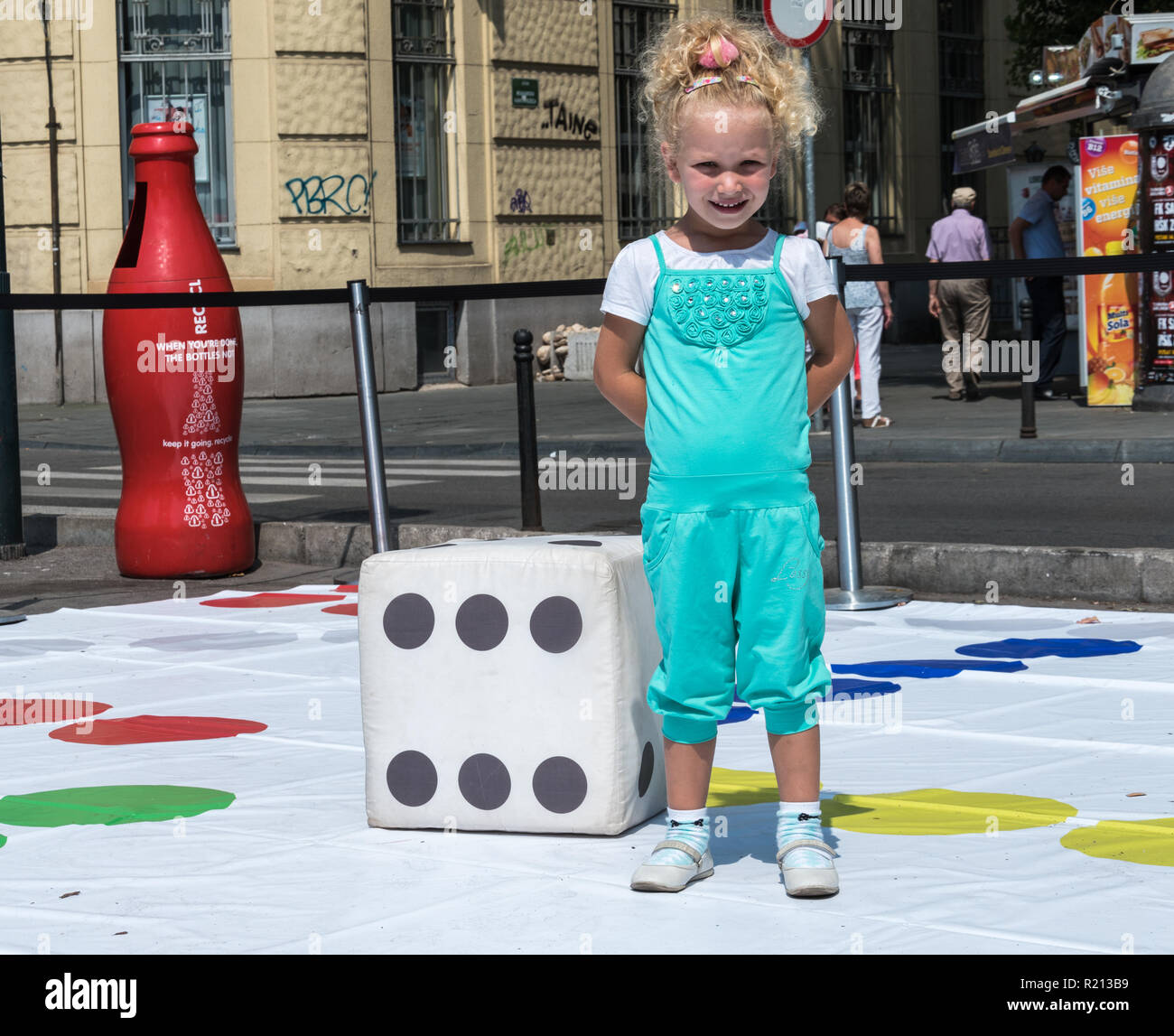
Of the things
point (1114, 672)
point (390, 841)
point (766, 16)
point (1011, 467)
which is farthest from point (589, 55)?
point (390, 841)

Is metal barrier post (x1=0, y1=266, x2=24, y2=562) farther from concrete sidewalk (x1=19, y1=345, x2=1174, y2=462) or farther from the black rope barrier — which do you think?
concrete sidewalk (x1=19, y1=345, x2=1174, y2=462)

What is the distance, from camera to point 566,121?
884 inches

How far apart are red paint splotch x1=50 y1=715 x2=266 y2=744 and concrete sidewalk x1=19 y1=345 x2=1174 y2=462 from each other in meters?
7.62

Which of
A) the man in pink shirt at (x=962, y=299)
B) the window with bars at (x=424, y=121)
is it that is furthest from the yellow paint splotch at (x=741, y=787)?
the window with bars at (x=424, y=121)

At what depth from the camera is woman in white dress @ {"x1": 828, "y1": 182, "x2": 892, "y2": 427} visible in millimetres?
13398

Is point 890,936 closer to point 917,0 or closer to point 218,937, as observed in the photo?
point 218,937

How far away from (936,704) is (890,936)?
6.66ft

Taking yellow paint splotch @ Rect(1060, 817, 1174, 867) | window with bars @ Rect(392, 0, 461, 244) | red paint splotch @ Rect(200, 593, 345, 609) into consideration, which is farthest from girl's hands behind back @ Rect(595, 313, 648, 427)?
window with bars @ Rect(392, 0, 461, 244)

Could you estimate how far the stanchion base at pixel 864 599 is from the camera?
22.0 feet

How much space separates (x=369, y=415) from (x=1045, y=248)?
32.0ft

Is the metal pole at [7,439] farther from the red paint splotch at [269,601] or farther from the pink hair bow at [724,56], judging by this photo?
the pink hair bow at [724,56]

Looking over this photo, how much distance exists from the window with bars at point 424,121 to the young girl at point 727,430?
1800 cm

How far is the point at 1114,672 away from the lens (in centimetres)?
530

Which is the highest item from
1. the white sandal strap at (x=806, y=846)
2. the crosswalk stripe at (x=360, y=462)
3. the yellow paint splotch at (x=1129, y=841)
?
the crosswalk stripe at (x=360, y=462)
